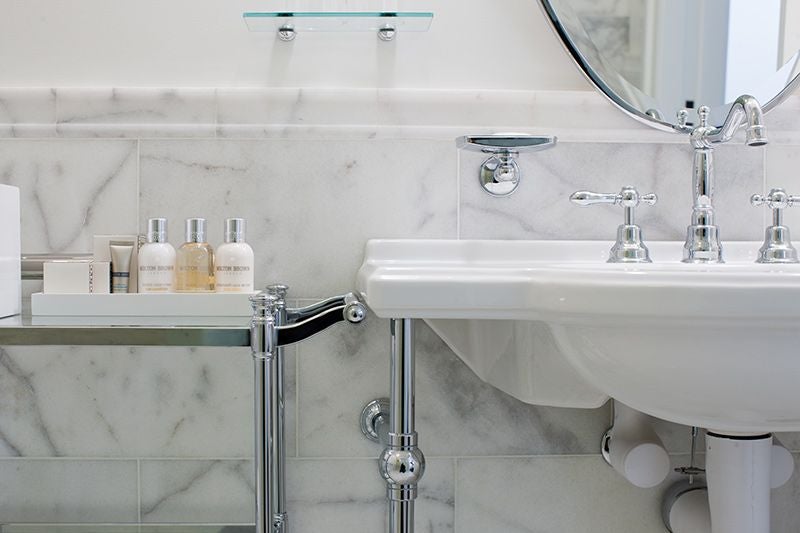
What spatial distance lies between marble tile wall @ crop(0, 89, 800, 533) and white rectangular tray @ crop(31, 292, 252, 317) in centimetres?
18

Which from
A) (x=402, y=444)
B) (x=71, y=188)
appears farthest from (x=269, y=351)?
(x=71, y=188)

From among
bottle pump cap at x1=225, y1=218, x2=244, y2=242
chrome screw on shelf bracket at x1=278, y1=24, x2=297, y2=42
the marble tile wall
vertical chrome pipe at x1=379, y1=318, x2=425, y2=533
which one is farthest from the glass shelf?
vertical chrome pipe at x1=379, y1=318, x2=425, y2=533

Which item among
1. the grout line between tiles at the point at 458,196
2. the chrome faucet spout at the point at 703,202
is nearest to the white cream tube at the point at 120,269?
the grout line between tiles at the point at 458,196

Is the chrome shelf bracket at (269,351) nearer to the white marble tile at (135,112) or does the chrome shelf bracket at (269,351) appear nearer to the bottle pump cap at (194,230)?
the bottle pump cap at (194,230)

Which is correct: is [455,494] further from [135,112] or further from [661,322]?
[135,112]

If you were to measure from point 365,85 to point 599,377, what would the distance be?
0.63 m

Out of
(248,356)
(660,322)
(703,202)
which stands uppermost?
(703,202)

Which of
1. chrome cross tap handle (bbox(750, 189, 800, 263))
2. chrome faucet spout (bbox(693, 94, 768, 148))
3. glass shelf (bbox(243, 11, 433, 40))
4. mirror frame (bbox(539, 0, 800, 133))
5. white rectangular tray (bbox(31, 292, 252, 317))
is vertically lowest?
white rectangular tray (bbox(31, 292, 252, 317))

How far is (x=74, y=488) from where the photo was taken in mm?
1155

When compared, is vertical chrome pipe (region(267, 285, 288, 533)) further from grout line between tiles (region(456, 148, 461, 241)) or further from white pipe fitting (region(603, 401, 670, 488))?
white pipe fitting (region(603, 401, 670, 488))

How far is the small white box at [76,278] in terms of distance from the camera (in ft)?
3.35

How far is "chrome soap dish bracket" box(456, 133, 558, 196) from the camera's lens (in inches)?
42.5

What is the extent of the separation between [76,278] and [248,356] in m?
0.27

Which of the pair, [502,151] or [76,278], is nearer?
[76,278]
